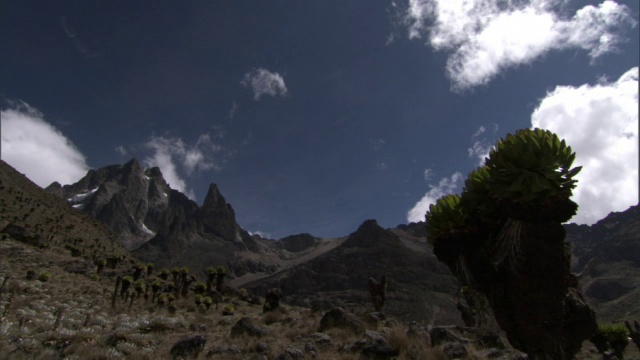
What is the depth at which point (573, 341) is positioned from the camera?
371 inches

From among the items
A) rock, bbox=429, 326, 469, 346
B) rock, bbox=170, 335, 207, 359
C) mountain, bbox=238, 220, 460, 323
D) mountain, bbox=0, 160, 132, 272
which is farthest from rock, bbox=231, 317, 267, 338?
mountain, bbox=238, 220, 460, 323

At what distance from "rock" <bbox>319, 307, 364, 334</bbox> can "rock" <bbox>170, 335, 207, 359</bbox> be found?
581cm

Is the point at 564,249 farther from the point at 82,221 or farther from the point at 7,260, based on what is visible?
the point at 82,221

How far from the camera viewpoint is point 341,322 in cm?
→ 1623

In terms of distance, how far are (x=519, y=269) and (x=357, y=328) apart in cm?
808

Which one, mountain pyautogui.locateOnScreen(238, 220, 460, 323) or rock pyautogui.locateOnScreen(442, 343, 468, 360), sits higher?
mountain pyautogui.locateOnScreen(238, 220, 460, 323)

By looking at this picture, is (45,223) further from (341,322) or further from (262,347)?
(262,347)

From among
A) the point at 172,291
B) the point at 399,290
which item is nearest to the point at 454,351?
the point at 172,291

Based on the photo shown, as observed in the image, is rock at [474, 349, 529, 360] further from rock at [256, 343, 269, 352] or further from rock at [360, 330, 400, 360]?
rock at [256, 343, 269, 352]

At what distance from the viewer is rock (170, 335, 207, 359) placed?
1104 cm

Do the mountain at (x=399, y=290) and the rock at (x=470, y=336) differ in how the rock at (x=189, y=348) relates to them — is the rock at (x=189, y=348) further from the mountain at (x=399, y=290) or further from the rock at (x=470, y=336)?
the mountain at (x=399, y=290)

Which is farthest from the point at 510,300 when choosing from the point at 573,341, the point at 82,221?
the point at 82,221

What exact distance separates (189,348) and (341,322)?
257 inches

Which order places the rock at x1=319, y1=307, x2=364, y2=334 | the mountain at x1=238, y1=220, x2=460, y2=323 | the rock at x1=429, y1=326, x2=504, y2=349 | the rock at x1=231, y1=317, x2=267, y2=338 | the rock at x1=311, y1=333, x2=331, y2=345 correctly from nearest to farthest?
the rock at x1=429, y1=326, x2=504, y2=349 → the rock at x1=311, y1=333, x2=331, y2=345 → the rock at x1=231, y1=317, x2=267, y2=338 → the rock at x1=319, y1=307, x2=364, y2=334 → the mountain at x1=238, y1=220, x2=460, y2=323
